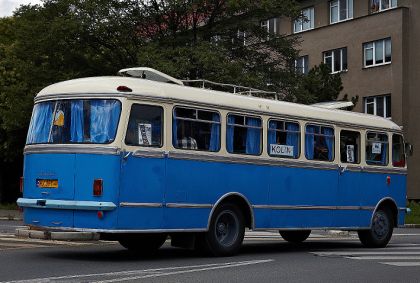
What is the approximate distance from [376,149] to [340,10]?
2756 centimetres

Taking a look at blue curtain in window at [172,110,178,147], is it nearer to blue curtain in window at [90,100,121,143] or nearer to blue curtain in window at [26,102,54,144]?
blue curtain in window at [90,100,121,143]

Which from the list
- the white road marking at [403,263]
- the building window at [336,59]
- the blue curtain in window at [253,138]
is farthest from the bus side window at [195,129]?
the building window at [336,59]

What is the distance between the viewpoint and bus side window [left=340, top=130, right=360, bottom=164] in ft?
55.5

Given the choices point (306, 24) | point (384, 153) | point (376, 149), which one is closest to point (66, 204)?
point (376, 149)

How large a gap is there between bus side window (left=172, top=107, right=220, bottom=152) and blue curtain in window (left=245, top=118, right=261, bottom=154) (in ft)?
2.69

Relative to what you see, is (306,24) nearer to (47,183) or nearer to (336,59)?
(336,59)

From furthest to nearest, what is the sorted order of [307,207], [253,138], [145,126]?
1. [307,207]
2. [253,138]
3. [145,126]

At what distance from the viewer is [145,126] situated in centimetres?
1301

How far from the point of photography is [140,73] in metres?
14.6

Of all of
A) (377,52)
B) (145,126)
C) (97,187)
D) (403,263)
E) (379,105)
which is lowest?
(403,263)

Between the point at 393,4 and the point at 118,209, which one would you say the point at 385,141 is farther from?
the point at 393,4

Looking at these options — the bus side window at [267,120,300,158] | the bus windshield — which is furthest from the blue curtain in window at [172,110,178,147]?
the bus side window at [267,120,300,158]

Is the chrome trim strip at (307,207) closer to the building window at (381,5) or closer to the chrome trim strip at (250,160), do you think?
the chrome trim strip at (250,160)

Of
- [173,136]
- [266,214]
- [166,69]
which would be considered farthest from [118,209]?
[166,69]
